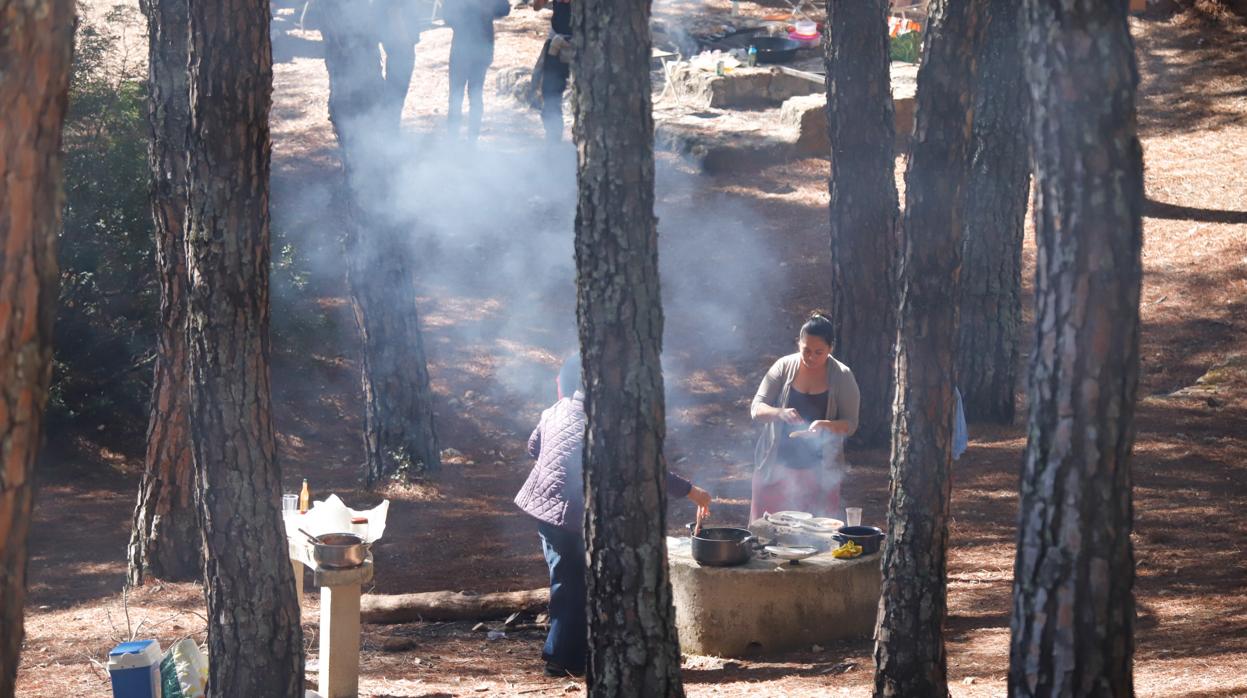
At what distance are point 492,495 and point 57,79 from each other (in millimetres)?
8133

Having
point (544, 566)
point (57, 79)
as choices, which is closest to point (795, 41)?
point (544, 566)

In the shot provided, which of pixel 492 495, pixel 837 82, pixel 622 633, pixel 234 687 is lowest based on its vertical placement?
pixel 492 495

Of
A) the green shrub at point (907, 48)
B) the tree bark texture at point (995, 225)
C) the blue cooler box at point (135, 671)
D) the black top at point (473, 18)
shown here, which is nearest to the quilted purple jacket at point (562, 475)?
the blue cooler box at point (135, 671)

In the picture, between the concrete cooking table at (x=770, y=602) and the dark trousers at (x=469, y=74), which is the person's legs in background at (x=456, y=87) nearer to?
the dark trousers at (x=469, y=74)

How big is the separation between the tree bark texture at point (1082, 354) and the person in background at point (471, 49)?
42.4 feet

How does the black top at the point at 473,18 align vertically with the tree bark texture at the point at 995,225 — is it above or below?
above

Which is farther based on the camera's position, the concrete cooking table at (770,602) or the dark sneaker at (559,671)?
the concrete cooking table at (770,602)

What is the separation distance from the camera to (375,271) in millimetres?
10297

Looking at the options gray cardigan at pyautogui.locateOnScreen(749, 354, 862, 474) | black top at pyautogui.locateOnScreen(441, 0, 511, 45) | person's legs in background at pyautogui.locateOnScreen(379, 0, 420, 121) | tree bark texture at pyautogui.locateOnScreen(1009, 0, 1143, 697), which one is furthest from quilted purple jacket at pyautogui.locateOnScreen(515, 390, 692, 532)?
black top at pyautogui.locateOnScreen(441, 0, 511, 45)

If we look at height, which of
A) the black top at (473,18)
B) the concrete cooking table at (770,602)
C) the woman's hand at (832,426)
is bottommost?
the concrete cooking table at (770,602)

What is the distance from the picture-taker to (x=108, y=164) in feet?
38.7

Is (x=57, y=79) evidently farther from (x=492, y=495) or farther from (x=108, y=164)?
(x=108, y=164)

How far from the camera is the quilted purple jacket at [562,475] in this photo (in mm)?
6133

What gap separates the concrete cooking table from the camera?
664 centimetres
